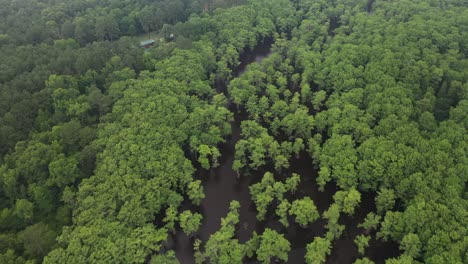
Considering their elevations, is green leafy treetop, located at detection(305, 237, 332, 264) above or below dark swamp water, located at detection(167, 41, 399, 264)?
above

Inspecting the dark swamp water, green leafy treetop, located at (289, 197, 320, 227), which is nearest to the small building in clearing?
the dark swamp water

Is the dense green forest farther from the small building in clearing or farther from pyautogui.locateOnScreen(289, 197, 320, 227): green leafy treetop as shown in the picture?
the small building in clearing

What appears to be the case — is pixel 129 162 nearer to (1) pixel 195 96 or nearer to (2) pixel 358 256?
(1) pixel 195 96

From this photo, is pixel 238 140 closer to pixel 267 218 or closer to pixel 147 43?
pixel 267 218

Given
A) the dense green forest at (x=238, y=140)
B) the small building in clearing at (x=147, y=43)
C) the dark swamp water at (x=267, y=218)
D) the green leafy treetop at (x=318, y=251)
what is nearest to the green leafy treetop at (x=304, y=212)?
the dense green forest at (x=238, y=140)

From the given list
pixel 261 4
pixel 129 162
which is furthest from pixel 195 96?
pixel 261 4

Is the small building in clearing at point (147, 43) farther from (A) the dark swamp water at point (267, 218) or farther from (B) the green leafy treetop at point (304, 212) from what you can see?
(B) the green leafy treetop at point (304, 212)
